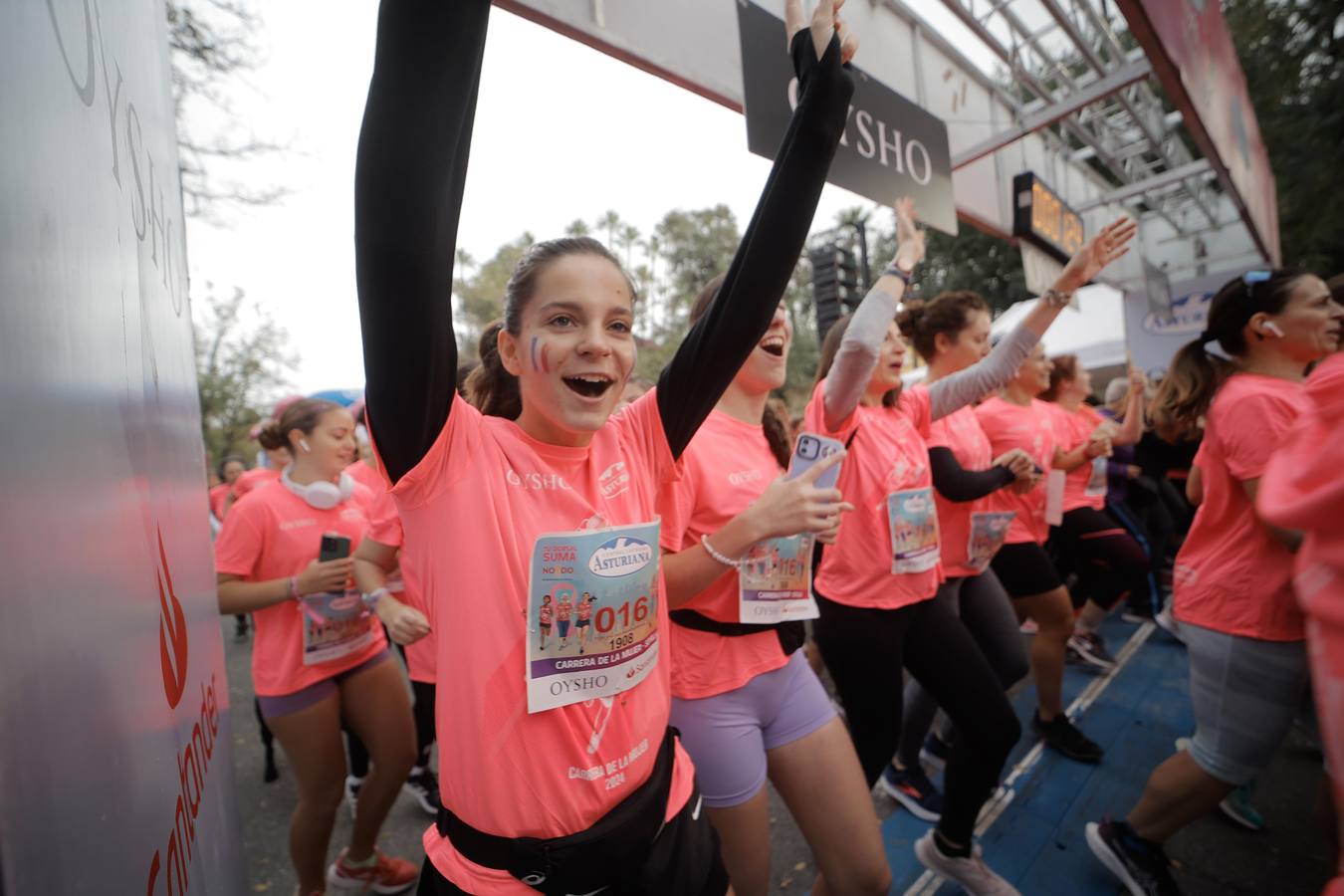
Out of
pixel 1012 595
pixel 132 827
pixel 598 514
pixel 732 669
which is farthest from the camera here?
pixel 1012 595

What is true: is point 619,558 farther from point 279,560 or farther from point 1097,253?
point 1097,253

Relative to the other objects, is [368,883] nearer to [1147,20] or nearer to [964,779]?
[964,779]

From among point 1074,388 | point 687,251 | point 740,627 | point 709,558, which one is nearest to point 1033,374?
point 1074,388

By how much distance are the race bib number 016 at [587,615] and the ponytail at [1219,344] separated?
97.7 inches

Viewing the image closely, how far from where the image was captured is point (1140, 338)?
1164 cm

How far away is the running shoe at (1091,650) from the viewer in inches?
183

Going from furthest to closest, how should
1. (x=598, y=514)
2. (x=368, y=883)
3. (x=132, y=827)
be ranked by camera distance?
1. (x=368, y=883)
2. (x=598, y=514)
3. (x=132, y=827)

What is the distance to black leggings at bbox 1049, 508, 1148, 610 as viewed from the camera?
4.24m

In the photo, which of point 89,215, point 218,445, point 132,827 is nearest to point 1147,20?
point 89,215

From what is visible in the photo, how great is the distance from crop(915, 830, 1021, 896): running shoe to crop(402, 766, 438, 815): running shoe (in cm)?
→ 249

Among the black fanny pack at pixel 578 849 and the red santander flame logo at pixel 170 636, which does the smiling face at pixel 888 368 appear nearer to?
the black fanny pack at pixel 578 849

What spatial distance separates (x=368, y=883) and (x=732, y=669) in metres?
2.22

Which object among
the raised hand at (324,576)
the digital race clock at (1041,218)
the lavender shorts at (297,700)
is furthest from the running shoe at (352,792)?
the digital race clock at (1041,218)

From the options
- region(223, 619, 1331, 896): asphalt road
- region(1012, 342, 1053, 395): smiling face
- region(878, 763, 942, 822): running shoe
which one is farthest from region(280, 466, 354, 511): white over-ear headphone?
region(1012, 342, 1053, 395): smiling face
